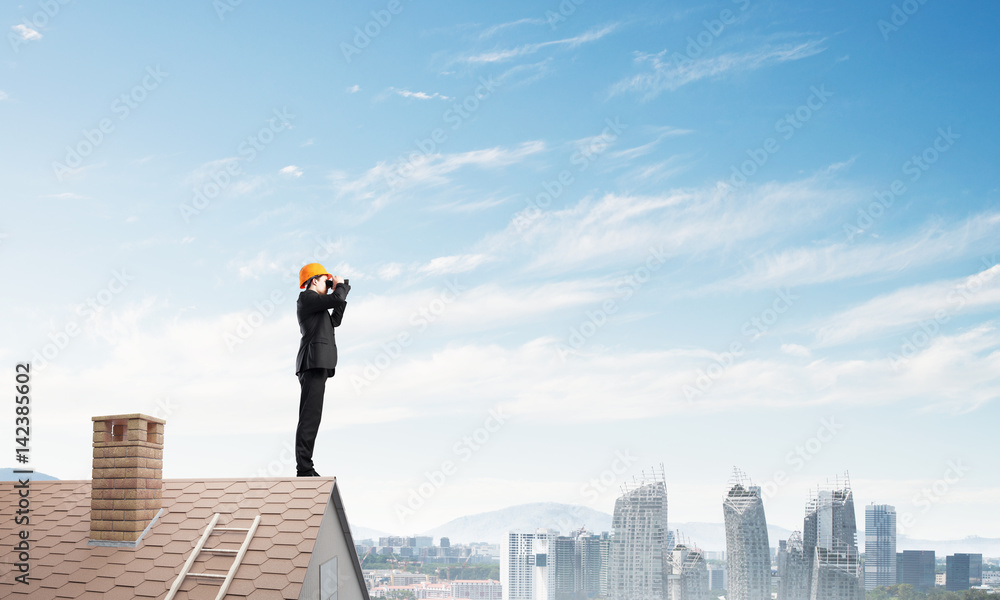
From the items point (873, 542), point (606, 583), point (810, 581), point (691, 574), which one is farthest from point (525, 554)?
point (873, 542)

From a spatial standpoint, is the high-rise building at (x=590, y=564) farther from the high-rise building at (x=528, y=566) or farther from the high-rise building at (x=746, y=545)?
the high-rise building at (x=746, y=545)

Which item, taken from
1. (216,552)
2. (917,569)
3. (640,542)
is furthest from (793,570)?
(216,552)

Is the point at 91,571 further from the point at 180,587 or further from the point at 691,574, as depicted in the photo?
the point at 691,574

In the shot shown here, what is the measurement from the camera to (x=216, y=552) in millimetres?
6418

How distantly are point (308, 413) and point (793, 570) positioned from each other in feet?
348

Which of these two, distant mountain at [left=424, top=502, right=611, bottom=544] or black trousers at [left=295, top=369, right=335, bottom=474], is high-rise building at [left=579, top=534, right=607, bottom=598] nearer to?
distant mountain at [left=424, top=502, right=611, bottom=544]

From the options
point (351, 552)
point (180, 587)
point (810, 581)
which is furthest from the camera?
point (810, 581)

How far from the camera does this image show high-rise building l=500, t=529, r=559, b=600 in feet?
303

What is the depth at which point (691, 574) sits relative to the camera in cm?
9581

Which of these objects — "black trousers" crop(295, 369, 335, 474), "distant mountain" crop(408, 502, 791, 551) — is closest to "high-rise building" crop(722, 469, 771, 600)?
"distant mountain" crop(408, 502, 791, 551)

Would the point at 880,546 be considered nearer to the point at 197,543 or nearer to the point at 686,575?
the point at 686,575

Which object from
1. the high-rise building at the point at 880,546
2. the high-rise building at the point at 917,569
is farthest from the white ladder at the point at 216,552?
the high-rise building at the point at 917,569

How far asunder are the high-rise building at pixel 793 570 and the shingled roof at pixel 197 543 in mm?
101824

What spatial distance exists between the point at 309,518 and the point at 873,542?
112648 millimetres
